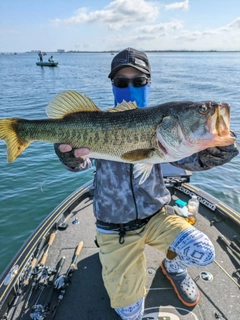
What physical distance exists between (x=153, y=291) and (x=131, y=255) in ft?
2.82

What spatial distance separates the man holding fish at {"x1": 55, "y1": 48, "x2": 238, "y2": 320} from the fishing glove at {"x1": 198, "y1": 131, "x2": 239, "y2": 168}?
0.12 m

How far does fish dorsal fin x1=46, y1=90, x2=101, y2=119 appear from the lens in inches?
116

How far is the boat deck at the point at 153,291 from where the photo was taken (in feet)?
11.4

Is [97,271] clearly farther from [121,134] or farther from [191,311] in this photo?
[121,134]

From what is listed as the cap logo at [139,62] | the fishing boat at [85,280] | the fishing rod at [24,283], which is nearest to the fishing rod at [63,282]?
the fishing boat at [85,280]

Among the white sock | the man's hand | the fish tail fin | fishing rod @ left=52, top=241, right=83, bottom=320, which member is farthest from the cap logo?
fishing rod @ left=52, top=241, right=83, bottom=320

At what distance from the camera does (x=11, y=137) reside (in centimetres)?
306

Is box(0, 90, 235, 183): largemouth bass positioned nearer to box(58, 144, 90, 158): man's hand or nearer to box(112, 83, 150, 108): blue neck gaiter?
box(58, 144, 90, 158): man's hand

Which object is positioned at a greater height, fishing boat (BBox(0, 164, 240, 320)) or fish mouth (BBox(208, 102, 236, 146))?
fish mouth (BBox(208, 102, 236, 146))

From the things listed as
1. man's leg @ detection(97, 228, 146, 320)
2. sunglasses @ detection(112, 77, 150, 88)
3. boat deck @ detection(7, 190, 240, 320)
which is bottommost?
boat deck @ detection(7, 190, 240, 320)

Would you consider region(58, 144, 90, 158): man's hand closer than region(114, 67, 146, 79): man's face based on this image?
Yes

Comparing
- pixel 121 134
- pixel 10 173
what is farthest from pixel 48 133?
pixel 10 173

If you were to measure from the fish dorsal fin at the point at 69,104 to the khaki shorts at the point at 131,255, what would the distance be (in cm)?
164

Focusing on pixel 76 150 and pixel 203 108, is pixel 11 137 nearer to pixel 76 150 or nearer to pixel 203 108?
pixel 76 150
